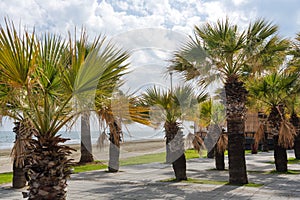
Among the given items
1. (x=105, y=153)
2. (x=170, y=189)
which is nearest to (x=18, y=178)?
(x=170, y=189)

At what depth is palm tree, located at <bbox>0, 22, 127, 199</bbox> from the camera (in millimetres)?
3753

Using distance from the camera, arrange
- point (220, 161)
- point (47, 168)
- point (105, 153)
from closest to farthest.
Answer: point (47, 168) < point (220, 161) < point (105, 153)

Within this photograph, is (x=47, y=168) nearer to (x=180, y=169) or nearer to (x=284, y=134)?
(x=180, y=169)

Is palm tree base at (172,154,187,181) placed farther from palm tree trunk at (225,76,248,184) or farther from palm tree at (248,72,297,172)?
palm tree at (248,72,297,172)

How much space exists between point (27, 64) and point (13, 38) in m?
0.35

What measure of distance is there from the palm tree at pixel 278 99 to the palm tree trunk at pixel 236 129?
2.10 meters

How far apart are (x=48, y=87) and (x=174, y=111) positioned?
5952mm

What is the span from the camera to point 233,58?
950cm

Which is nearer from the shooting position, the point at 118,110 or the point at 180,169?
the point at 118,110

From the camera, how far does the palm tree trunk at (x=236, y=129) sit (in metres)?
9.21

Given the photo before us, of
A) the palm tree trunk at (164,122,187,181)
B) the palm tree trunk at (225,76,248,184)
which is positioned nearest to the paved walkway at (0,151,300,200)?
the palm tree trunk at (225,76,248,184)

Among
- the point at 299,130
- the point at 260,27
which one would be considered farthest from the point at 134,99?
the point at 299,130

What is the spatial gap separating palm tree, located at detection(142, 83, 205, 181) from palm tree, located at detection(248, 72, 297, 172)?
2.96 m

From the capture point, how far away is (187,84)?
10.3 meters
